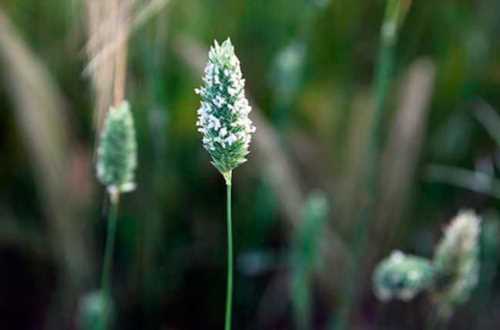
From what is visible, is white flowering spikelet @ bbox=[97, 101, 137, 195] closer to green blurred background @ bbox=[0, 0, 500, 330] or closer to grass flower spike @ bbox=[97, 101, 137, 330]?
grass flower spike @ bbox=[97, 101, 137, 330]

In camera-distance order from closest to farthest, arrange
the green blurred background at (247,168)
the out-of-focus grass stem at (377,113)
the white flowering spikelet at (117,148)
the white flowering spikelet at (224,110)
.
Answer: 1. the white flowering spikelet at (224,110)
2. the white flowering spikelet at (117,148)
3. the out-of-focus grass stem at (377,113)
4. the green blurred background at (247,168)

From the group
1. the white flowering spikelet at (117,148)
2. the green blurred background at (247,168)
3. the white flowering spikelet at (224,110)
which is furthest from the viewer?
the green blurred background at (247,168)

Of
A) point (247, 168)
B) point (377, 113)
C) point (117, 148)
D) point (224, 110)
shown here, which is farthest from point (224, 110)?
point (247, 168)

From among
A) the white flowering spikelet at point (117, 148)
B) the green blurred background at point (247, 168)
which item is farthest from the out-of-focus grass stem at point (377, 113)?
the white flowering spikelet at point (117, 148)

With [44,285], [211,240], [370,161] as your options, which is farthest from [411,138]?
[44,285]

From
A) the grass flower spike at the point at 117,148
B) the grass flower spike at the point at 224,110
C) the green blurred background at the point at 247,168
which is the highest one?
the green blurred background at the point at 247,168

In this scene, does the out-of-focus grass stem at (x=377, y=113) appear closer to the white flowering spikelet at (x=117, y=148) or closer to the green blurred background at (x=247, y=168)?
the green blurred background at (x=247, y=168)

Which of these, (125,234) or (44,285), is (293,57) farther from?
(44,285)
